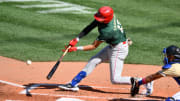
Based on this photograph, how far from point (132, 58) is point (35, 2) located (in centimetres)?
772

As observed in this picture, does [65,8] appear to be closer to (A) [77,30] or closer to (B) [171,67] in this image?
(A) [77,30]

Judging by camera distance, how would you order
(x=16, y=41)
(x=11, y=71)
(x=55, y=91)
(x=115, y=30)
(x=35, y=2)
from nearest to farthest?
1. (x=115, y=30)
2. (x=55, y=91)
3. (x=11, y=71)
4. (x=16, y=41)
5. (x=35, y=2)

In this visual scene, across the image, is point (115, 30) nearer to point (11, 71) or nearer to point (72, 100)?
point (72, 100)

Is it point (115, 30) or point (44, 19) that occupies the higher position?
point (115, 30)

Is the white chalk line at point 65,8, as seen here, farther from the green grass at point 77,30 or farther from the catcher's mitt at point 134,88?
the catcher's mitt at point 134,88

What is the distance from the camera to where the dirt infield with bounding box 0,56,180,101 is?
7824 millimetres

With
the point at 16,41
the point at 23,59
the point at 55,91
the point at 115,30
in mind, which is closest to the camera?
the point at 115,30

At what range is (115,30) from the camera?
23.9 ft

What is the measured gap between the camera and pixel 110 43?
7.50 meters

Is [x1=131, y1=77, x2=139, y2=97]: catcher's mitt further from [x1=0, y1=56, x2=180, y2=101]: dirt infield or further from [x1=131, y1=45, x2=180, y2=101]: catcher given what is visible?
[x1=131, y1=45, x2=180, y2=101]: catcher

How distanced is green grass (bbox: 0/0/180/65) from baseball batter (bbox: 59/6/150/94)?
2.92m

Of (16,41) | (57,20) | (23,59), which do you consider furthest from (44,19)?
(23,59)

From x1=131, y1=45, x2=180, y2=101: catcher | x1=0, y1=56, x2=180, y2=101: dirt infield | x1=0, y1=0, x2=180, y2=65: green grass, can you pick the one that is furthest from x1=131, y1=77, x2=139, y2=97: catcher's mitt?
x1=0, y1=0, x2=180, y2=65: green grass

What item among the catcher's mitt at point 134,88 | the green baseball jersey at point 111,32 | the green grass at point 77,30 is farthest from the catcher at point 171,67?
the green grass at point 77,30
